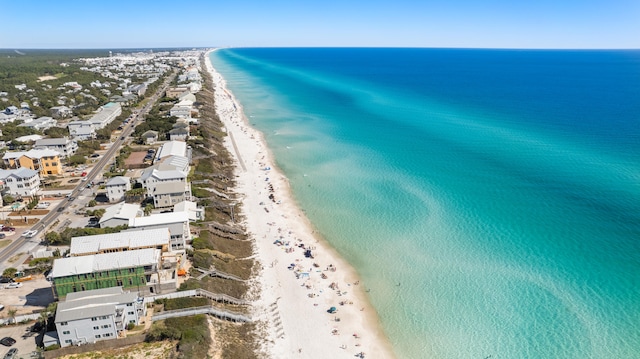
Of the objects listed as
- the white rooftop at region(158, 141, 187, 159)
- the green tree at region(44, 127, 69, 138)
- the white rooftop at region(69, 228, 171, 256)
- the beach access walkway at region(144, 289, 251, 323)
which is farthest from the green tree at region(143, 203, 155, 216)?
the green tree at region(44, 127, 69, 138)

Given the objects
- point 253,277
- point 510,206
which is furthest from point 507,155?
point 253,277

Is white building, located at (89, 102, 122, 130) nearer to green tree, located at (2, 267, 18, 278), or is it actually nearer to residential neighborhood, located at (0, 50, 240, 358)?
residential neighborhood, located at (0, 50, 240, 358)

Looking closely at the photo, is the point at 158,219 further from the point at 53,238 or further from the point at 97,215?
the point at 53,238

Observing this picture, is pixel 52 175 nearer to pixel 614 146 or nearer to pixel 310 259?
pixel 310 259

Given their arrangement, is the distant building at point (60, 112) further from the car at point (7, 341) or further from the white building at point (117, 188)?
the car at point (7, 341)

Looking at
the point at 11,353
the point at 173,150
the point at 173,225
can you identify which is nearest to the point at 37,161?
the point at 173,150

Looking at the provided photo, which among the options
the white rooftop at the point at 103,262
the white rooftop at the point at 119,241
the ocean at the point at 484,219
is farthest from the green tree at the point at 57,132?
the white rooftop at the point at 103,262
